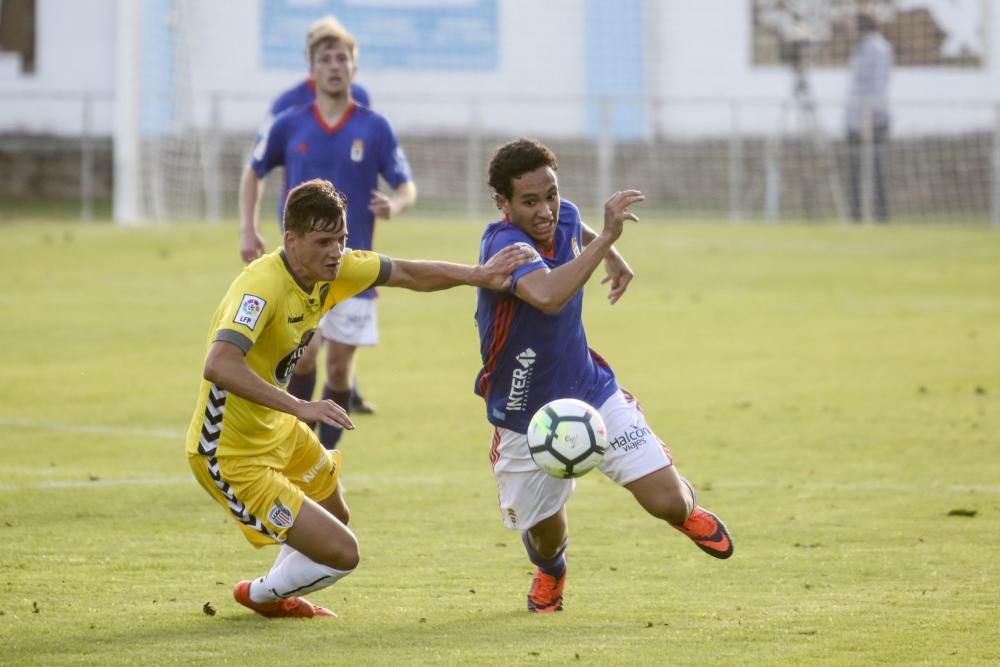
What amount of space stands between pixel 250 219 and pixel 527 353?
3.69m

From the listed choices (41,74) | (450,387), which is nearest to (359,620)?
(450,387)

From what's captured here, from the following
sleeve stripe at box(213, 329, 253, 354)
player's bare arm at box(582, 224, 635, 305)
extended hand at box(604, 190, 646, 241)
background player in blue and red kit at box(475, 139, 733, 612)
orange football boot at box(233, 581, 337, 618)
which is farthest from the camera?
player's bare arm at box(582, 224, 635, 305)

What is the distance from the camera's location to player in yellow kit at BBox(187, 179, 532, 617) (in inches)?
235

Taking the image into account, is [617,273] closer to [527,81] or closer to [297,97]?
[297,97]

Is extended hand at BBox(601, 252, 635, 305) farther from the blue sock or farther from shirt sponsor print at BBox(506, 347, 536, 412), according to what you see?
the blue sock

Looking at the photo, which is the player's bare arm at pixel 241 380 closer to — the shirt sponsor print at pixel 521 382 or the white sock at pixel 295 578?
the white sock at pixel 295 578

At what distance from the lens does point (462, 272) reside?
6.38 meters

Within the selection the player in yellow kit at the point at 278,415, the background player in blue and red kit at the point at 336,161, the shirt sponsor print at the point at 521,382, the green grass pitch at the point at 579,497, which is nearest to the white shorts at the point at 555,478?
the shirt sponsor print at the point at 521,382

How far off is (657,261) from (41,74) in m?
14.1

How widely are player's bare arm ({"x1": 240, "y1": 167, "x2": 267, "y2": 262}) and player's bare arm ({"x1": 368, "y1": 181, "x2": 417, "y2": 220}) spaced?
718 mm

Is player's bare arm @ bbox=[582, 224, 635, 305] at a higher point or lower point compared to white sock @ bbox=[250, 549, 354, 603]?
higher

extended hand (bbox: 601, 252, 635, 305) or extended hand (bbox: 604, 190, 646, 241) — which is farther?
extended hand (bbox: 601, 252, 635, 305)

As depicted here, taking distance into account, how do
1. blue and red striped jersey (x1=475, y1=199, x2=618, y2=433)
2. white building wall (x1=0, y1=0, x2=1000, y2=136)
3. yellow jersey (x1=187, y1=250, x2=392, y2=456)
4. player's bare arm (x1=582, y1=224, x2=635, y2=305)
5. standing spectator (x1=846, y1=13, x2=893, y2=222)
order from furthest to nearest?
1. standing spectator (x1=846, y1=13, x2=893, y2=222)
2. white building wall (x1=0, y1=0, x2=1000, y2=136)
3. player's bare arm (x1=582, y1=224, x2=635, y2=305)
4. blue and red striped jersey (x1=475, y1=199, x2=618, y2=433)
5. yellow jersey (x1=187, y1=250, x2=392, y2=456)

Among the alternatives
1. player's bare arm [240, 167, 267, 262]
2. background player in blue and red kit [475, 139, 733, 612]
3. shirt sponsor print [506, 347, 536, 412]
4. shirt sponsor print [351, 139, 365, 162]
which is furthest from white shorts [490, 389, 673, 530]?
shirt sponsor print [351, 139, 365, 162]
